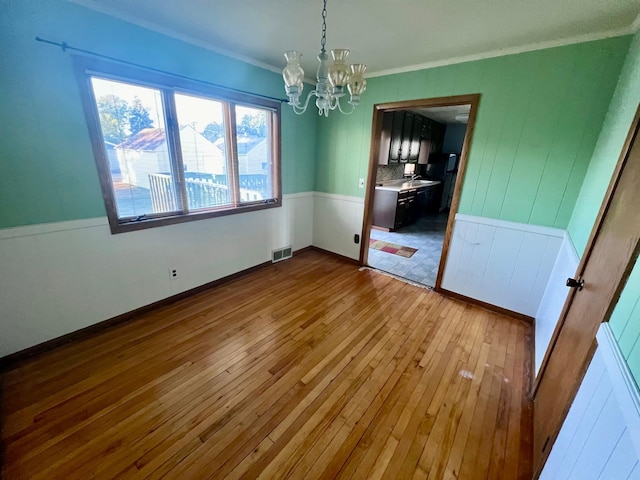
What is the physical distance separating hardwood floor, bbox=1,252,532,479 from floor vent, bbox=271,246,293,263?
111 centimetres

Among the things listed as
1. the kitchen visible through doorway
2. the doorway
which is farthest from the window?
the kitchen visible through doorway

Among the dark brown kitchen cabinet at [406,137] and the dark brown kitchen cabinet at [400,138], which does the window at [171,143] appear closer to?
the dark brown kitchen cabinet at [400,138]

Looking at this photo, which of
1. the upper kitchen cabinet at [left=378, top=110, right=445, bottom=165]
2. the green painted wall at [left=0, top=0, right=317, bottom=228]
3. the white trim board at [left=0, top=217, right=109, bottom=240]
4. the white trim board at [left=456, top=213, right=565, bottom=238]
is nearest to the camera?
the green painted wall at [left=0, top=0, right=317, bottom=228]

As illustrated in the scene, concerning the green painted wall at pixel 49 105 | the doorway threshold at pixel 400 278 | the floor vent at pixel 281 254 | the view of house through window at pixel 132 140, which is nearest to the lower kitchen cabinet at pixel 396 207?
the doorway threshold at pixel 400 278

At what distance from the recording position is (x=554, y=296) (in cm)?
200

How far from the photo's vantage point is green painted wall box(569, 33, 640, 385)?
83cm

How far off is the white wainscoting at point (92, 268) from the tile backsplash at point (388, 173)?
11.1ft

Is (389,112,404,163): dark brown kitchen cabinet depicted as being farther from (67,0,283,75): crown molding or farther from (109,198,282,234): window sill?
(109,198,282,234): window sill

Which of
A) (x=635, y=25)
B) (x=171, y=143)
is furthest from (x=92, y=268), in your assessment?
(x=635, y=25)

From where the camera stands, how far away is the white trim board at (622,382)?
26.0 inches

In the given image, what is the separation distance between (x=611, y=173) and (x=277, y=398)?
7.82 ft

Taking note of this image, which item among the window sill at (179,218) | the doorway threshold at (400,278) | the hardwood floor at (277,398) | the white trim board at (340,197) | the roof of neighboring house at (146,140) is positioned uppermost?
the roof of neighboring house at (146,140)

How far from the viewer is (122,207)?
2.15 m

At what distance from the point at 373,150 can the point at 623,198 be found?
2358 millimetres
